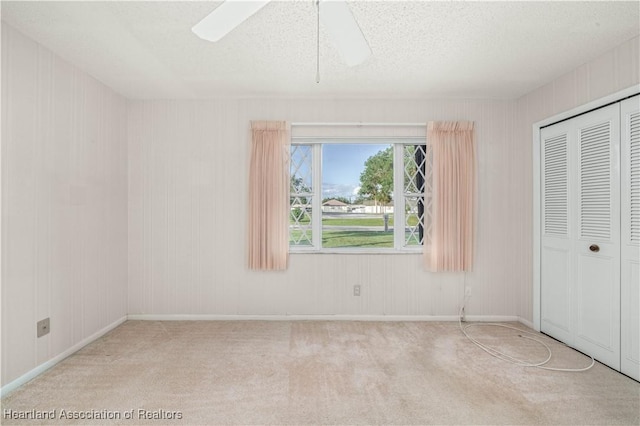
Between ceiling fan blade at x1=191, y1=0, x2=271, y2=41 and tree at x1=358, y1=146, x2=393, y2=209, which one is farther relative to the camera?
tree at x1=358, y1=146, x2=393, y2=209

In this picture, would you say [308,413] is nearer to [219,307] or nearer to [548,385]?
[548,385]

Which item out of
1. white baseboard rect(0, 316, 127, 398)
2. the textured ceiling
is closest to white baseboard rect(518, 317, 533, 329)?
the textured ceiling

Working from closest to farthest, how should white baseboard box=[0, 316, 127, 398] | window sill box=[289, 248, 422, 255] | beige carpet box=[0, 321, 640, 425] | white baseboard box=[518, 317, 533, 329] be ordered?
beige carpet box=[0, 321, 640, 425]
white baseboard box=[0, 316, 127, 398]
white baseboard box=[518, 317, 533, 329]
window sill box=[289, 248, 422, 255]

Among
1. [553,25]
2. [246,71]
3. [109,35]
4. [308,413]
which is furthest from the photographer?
[246,71]

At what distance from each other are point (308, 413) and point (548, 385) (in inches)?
64.9

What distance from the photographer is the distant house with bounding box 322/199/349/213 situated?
367 cm

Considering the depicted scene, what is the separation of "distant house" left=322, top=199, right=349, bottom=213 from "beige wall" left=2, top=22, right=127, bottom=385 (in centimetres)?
217

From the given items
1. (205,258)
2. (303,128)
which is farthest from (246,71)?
(205,258)

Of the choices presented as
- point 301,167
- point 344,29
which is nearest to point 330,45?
point 344,29

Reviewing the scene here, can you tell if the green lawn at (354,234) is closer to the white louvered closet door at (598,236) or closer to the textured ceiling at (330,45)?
the textured ceiling at (330,45)

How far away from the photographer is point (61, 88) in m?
2.57

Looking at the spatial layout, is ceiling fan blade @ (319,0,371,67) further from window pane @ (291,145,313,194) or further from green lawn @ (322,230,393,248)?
green lawn @ (322,230,393,248)

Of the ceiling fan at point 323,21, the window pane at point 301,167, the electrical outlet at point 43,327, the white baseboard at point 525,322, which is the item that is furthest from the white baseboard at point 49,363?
the white baseboard at point 525,322

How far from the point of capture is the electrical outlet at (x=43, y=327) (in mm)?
2351
